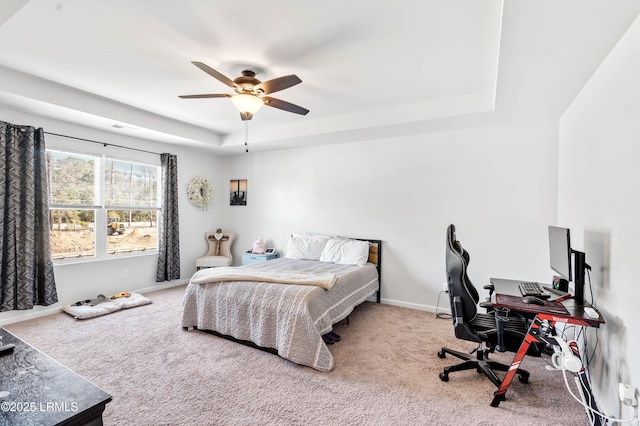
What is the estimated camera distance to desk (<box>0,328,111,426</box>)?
85cm

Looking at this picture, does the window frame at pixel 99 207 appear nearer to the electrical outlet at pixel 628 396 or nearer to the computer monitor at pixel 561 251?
the computer monitor at pixel 561 251

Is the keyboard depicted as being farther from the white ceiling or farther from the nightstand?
the nightstand

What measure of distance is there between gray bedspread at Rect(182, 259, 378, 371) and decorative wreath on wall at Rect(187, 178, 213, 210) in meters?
2.50

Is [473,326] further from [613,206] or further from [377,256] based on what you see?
[377,256]

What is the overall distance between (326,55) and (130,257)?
4.07m

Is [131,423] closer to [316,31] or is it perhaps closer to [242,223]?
[316,31]

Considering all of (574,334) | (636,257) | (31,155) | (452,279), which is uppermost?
(31,155)

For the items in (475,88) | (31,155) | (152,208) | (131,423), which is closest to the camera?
(131,423)

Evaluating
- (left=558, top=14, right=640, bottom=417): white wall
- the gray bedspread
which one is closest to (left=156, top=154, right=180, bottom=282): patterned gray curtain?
the gray bedspread

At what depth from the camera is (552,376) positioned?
8.05 ft

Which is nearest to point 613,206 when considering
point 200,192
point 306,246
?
point 306,246

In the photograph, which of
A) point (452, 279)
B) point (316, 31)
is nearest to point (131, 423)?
point (452, 279)

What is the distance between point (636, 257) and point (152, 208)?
5.48 metres

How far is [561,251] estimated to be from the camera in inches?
91.5
